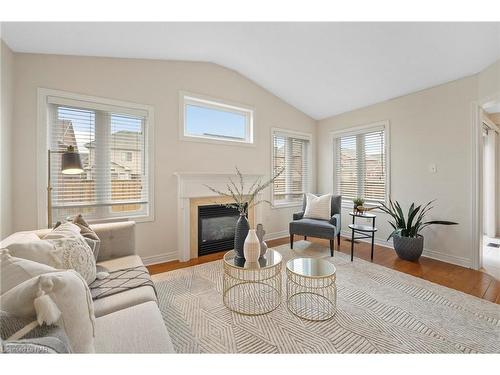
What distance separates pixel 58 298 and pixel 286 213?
3.77 meters

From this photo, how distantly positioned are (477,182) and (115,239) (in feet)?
13.5

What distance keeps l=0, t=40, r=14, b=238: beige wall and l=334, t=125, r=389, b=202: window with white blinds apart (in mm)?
4578

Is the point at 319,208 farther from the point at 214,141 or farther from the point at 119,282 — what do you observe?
the point at 119,282

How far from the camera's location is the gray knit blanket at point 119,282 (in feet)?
4.48

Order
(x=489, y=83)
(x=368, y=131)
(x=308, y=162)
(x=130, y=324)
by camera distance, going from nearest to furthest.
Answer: (x=130, y=324), (x=489, y=83), (x=368, y=131), (x=308, y=162)

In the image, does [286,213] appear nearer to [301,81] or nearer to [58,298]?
[301,81]

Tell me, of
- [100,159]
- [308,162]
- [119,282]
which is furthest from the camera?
[308,162]

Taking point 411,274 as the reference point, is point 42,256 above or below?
above

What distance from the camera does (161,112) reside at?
9.64 feet

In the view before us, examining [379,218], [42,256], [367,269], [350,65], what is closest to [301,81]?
[350,65]

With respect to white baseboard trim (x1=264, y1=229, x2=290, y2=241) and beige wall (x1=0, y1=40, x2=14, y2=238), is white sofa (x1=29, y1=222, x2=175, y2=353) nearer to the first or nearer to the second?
beige wall (x1=0, y1=40, x2=14, y2=238)

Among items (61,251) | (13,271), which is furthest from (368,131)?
(13,271)

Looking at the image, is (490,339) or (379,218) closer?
(490,339)
